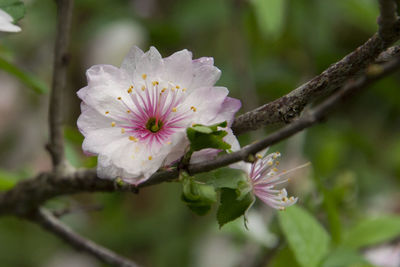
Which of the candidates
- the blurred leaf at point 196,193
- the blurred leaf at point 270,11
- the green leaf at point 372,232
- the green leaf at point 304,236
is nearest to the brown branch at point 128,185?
the blurred leaf at point 196,193

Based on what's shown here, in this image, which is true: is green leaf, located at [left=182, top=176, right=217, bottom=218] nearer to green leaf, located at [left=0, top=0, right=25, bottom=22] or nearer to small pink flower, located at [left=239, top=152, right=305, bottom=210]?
small pink flower, located at [left=239, top=152, right=305, bottom=210]

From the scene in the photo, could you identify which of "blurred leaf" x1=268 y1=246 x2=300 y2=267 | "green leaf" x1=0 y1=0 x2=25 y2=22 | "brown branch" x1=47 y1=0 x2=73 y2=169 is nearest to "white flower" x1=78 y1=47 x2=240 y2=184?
"green leaf" x1=0 y1=0 x2=25 y2=22

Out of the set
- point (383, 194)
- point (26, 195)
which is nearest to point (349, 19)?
point (383, 194)

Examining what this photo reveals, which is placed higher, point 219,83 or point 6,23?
point 6,23

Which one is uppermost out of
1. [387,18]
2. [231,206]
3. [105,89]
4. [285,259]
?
[387,18]

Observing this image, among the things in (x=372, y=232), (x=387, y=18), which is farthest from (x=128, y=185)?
(x=372, y=232)

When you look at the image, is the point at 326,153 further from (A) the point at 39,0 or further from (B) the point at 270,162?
(A) the point at 39,0

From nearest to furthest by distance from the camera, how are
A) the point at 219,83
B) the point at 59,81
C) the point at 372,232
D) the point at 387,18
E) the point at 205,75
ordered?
1. the point at 387,18
2. the point at 205,75
3. the point at 59,81
4. the point at 372,232
5. the point at 219,83

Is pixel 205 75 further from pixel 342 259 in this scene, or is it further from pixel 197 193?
pixel 342 259
